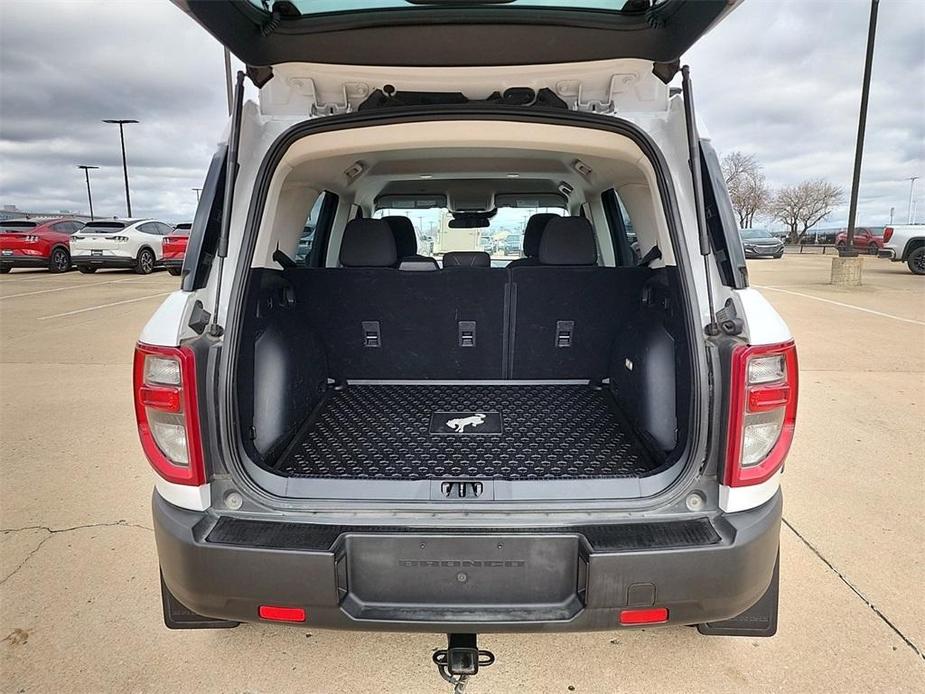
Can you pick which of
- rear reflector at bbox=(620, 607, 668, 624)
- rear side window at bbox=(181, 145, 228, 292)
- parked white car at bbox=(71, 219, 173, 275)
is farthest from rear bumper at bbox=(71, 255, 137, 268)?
rear reflector at bbox=(620, 607, 668, 624)

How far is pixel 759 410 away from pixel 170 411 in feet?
4.97

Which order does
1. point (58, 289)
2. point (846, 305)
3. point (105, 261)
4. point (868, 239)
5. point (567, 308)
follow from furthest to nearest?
point (868, 239), point (105, 261), point (58, 289), point (846, 305), point (567, 308)

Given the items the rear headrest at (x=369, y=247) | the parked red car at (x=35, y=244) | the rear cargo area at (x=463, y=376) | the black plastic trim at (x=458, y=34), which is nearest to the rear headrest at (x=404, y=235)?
the rear headrest at (x=369, y=247)

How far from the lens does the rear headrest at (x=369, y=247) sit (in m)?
2.79

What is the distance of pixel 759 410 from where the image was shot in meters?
1.43

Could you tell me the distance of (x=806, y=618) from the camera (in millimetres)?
1984

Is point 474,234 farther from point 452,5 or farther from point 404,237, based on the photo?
point 452,5

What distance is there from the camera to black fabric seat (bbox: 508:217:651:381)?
2.71 m

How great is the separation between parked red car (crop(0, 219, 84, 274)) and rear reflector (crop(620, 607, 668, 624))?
18.2 meters

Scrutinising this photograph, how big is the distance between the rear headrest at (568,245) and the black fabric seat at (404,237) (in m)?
0.88

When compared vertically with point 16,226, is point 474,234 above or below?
below

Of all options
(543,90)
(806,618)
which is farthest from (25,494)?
(806,618)

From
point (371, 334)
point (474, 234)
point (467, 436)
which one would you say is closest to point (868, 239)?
point (474, 234)

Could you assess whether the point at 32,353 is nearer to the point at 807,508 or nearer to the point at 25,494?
the point at 25,494
